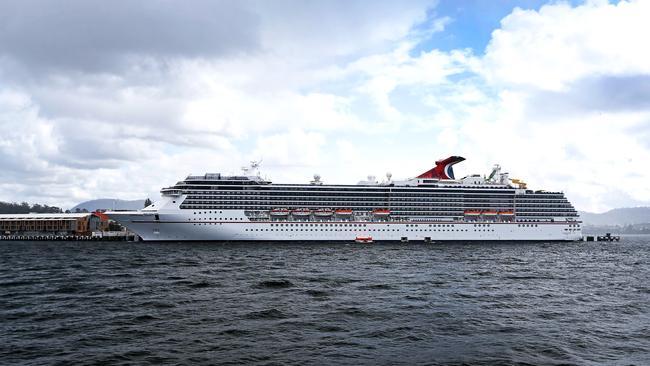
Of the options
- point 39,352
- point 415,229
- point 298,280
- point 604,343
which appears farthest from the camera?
point 415,229

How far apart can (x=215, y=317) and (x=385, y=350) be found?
9342mm

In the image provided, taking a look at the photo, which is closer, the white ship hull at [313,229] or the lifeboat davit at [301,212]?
the white ship hull at [313,229]

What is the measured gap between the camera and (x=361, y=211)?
84.3m

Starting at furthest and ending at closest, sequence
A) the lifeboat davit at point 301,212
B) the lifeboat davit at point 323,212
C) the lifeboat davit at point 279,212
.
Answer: the lifeboat davit at point 323,212
the lifeboat davit at point 301,212
the lifeboat davit at point 279,212

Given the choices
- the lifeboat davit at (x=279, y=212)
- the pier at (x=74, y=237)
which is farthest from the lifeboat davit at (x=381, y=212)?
the pier at (x=74, y=237)

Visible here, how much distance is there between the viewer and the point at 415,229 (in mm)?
84812

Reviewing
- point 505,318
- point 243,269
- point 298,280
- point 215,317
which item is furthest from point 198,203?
point 505,318

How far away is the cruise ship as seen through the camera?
76250 mm

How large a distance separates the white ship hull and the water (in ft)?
108

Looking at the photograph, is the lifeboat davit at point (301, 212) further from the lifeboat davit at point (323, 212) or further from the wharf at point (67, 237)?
the wharf at point (67, 237)

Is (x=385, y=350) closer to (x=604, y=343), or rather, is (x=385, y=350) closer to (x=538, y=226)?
(x=604, y=343)

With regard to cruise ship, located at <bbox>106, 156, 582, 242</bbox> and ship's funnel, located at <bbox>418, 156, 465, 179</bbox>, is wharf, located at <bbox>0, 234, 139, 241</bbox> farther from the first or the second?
ship's funnel, located at <bbox>418, 156, 465, 179</bbox>

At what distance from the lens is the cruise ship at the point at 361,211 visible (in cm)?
7625

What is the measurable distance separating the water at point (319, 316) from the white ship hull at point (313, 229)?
3306 cm
